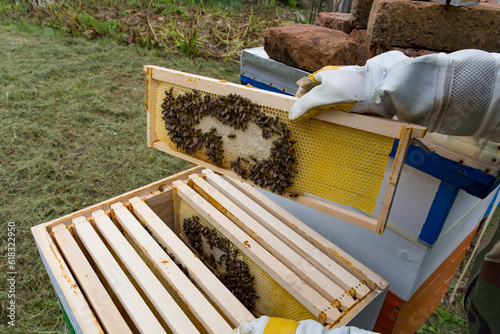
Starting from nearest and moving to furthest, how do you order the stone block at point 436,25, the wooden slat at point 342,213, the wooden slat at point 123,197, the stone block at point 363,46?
the wooden slat at point 342,213 < the stone block at point 436,25 < the wooden slat at point 123,197 < the stone block at point 363,46

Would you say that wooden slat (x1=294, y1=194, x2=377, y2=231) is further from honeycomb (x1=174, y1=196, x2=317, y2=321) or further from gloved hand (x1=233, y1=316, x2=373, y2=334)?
honeycomb (x1=174, y1=196, x2=317, y2=321)

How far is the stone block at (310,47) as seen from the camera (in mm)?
2225

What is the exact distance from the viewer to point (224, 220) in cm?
212

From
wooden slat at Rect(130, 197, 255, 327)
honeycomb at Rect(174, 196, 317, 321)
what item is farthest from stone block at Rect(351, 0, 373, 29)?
wooden slat at Rect(130, 197, 255, 327)

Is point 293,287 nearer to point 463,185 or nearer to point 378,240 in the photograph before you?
point 378,240

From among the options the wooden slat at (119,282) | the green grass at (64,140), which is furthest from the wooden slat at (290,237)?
the green grass at (64,140)

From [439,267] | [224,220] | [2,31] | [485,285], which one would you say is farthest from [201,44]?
[485,285]

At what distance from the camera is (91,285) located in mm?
1700

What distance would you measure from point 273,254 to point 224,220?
0.39 meters

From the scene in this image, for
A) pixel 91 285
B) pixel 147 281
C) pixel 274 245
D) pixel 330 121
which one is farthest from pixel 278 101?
pixel 91 285

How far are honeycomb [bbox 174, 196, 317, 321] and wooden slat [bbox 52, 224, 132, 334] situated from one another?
772 millimetres

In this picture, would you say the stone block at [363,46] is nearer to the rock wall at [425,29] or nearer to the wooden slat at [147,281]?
the rock wall at [425,29]

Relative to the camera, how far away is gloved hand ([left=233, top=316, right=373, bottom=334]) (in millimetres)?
1174

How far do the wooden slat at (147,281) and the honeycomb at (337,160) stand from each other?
81cm
